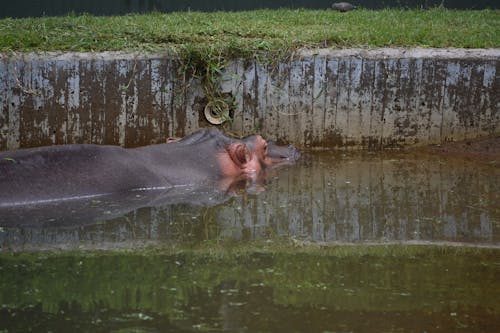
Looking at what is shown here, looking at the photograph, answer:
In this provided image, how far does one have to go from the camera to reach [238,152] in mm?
7211

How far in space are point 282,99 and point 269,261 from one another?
11.8 ft

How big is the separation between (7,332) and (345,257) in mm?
1855

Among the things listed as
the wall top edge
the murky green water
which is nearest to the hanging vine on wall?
the wall top edge

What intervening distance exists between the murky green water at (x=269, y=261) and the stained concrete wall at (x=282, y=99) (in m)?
1.28

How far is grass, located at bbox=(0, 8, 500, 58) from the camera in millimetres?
7957

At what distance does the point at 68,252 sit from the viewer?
4.82 m

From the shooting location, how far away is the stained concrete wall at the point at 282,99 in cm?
776

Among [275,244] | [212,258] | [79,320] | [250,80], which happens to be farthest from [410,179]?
[79,320]

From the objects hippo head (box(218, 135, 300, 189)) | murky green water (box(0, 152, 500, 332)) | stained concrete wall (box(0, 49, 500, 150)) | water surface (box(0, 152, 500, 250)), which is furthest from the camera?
stained concrete wall (box(0, 49, 500, 150))

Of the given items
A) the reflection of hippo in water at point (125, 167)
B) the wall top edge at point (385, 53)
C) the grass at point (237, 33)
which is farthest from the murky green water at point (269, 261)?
the grass at point (237, 33)

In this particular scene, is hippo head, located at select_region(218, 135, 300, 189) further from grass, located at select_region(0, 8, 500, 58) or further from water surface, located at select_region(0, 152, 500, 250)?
grass, located at select_region(0, 8, 500, 58)

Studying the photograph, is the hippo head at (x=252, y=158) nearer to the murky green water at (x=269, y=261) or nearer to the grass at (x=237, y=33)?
the murky green water at (x=269, y=261)

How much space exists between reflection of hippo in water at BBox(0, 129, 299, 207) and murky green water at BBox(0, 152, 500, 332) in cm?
25

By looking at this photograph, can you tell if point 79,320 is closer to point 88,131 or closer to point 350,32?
point 88,131
